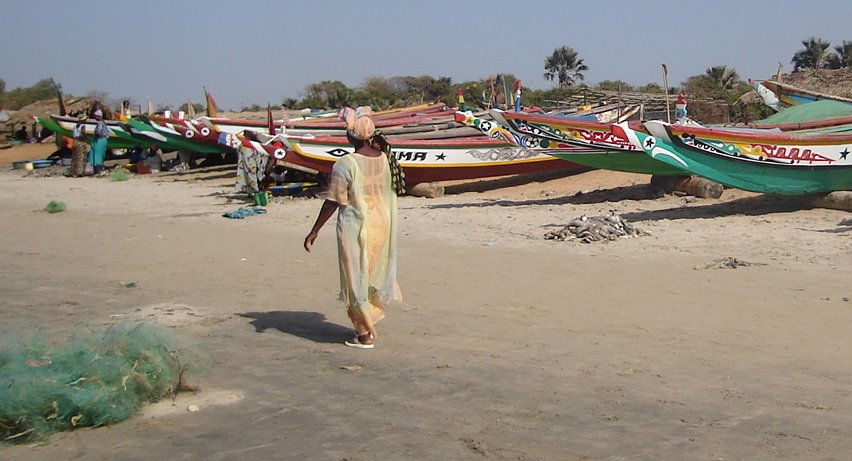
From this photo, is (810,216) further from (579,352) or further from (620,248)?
(579,352)

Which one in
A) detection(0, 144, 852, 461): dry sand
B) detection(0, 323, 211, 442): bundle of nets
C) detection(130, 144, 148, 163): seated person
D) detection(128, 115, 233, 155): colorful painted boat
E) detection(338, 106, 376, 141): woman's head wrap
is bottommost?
detection(0, 144, 852, 461): dry sand

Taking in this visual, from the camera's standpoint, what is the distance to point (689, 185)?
561 inches

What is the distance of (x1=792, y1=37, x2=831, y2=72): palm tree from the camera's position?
128ft

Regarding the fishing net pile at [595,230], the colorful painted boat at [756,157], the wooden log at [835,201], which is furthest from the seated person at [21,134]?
the wooden log at [835,201]

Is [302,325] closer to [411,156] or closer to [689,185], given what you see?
[689,185]

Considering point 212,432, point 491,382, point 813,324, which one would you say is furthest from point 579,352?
point 212,432

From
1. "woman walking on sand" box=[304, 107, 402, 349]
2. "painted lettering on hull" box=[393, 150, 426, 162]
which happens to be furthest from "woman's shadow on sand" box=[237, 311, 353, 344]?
"painted lettering on hull" box=[393, 150, 426, 162]

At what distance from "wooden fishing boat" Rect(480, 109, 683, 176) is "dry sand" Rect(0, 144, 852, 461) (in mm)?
695

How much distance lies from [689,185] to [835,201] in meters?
2.40

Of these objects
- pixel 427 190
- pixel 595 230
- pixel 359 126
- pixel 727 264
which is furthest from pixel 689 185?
pixel 359 126

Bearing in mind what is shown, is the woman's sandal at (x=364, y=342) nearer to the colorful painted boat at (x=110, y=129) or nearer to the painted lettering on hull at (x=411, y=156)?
the painted lettering on hull at (x=411, y=156)

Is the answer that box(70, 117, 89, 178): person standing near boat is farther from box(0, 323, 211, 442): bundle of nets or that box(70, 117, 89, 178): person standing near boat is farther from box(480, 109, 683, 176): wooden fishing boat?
box(0, 323, 211, 442): bundle of nets

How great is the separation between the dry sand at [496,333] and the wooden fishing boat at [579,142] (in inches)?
27.4

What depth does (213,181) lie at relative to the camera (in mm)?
22469
